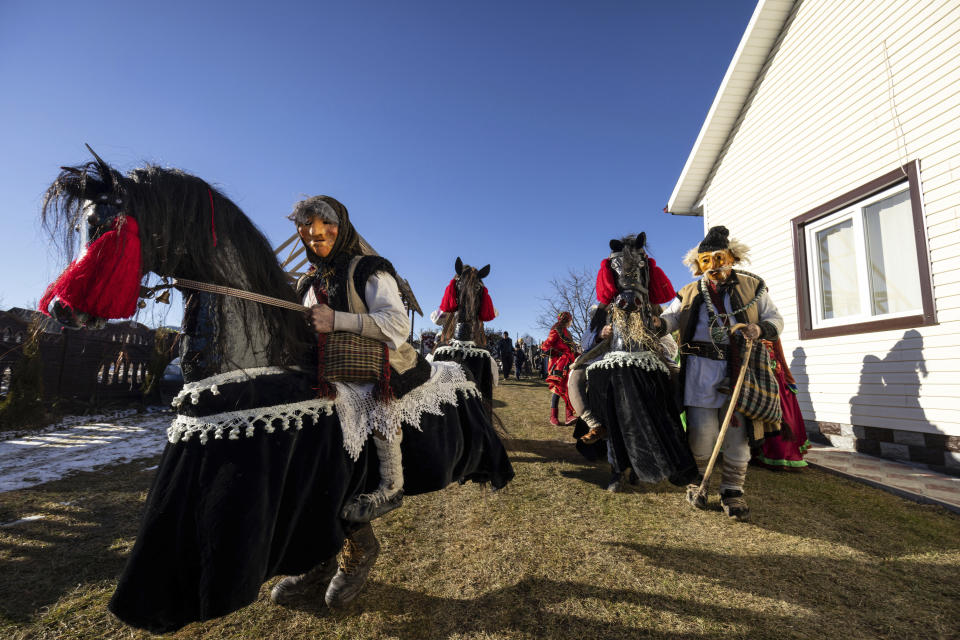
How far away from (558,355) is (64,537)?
7069 mm

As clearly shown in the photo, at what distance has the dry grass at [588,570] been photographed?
2.01m

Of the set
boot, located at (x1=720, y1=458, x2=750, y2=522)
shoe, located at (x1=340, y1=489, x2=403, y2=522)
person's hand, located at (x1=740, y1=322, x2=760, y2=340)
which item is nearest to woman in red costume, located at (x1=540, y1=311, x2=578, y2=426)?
boot, located at (x1=720, y1=458, x2=750, y2=522)

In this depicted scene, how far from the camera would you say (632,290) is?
3832 millimetres

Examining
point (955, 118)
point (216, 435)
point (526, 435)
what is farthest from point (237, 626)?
point (955, 118)

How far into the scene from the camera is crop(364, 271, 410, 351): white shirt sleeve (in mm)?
2104

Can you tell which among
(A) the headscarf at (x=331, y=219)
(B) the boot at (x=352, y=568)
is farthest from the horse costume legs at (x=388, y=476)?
(A) the headscarf at (x=331, y=219)

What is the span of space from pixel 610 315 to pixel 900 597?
8.49 feet

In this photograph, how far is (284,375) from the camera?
1860mm

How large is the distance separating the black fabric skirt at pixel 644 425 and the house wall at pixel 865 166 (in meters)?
3.42

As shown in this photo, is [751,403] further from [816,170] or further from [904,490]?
[816,170]

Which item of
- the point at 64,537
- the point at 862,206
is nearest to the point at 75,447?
the point at 64,537

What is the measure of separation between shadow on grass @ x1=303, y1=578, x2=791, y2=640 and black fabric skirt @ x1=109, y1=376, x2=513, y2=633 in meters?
0.66

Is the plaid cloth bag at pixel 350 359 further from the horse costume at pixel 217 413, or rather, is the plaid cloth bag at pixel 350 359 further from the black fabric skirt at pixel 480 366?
the black fabric skirt at pixel 480 366

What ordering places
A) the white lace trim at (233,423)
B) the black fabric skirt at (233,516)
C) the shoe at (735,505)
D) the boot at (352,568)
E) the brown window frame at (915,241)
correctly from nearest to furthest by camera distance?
1. the black fabric skirt at (233,516)
2. the white lace trim at (233,423)
3. the boot at (352,568)
4. the shoe at (735,505)
5. the brown window frame at (915,241)
